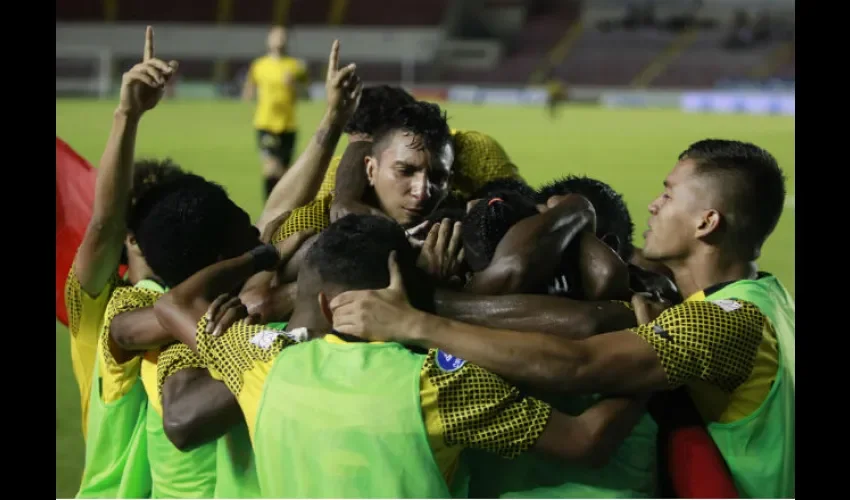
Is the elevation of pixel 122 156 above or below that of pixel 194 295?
above

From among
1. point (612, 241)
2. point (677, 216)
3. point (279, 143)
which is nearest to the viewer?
point (677, 216)

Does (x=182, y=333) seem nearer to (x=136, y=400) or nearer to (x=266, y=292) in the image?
(x=266, y=292)

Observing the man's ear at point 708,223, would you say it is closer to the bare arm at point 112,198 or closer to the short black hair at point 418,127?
the short black hair at point 418,127

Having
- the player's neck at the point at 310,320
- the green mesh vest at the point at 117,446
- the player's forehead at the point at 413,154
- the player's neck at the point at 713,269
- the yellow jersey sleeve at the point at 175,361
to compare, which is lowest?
the green mesh vest at the point at 117,446

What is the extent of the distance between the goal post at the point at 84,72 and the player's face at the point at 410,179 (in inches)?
1229

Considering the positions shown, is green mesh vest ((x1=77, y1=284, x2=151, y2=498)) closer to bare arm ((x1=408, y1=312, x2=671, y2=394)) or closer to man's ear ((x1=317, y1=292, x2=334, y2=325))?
man's ear ((x1=317, y1=292, x2=334, y2=325))

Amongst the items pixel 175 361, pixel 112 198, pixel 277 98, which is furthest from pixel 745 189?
pixel 277 98

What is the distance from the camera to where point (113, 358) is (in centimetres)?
299

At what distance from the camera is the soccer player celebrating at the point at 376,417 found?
7.45 ft

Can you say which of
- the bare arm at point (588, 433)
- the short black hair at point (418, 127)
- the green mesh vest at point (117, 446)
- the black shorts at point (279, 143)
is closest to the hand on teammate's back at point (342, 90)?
the short black hair at point (418, 127)

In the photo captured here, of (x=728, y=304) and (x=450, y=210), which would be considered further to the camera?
(x=450, y=210)

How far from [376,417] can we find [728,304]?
0.91 m

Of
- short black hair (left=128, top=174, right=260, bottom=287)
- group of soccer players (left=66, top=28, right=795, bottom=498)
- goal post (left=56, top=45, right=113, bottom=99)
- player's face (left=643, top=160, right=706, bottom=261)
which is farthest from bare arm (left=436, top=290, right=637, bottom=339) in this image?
goal post (left=56, top=45, right=113, bottom=99)

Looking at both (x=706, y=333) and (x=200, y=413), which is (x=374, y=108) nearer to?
(x=200, y=413)
